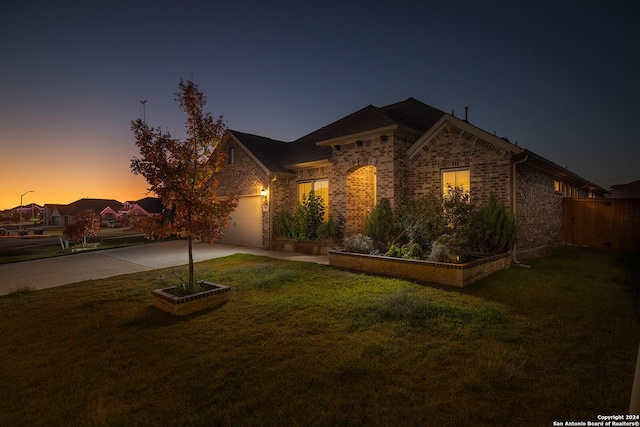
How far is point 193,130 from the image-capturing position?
21.0 ft

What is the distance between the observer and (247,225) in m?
16.6

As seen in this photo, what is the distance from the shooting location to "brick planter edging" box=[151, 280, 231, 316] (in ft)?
18.2

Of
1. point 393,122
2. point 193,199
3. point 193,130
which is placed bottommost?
point 193,199

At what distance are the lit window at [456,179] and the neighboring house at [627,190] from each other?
2343 inches

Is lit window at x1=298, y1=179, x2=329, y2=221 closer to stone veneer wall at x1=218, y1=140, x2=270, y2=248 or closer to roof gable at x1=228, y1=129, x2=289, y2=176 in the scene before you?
roof gable at x1=228, y1=129, x2=289, y2=176

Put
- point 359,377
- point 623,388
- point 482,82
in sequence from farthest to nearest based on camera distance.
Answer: point 482,82 → point 359,377 → point 623,388

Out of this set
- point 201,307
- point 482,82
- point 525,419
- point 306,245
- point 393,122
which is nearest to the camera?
point 525,419

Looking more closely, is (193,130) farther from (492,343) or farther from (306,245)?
(306,245)

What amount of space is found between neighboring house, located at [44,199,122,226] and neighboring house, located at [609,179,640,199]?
3962 inches

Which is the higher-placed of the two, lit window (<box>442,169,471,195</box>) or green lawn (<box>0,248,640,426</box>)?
lit window (<box>442,169,471,195</box>)

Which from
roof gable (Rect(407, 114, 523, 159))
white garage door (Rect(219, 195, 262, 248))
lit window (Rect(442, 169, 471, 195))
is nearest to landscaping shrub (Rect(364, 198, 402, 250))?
lit window (Rect(442, 169, 471, 195))

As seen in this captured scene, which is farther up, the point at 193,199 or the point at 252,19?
the point at 252,19

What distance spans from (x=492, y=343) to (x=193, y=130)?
21.6 feet

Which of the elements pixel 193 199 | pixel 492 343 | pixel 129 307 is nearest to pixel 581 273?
pixel 492 343
